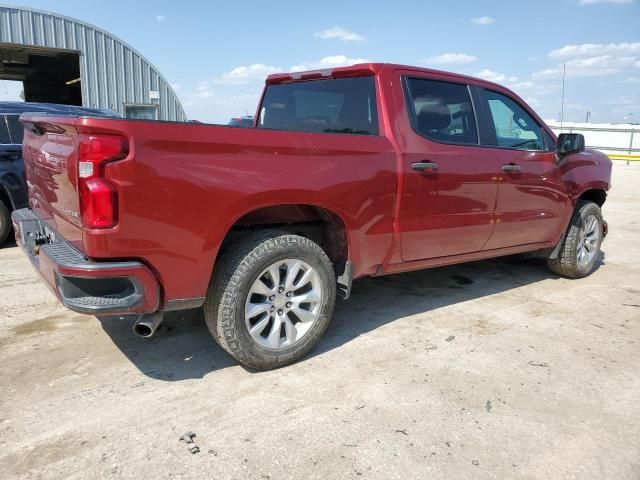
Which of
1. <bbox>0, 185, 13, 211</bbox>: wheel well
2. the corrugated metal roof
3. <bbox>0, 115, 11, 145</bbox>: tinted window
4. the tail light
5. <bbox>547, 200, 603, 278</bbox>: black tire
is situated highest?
the corrugated metal roof

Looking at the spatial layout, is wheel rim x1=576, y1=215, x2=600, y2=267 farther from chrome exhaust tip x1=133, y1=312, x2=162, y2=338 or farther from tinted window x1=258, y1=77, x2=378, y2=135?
chrome exhaust tip x1=133, y1=312, x2=162, y2=338

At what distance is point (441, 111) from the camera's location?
3934mm

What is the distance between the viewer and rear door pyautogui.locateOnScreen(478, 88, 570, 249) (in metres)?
4.29

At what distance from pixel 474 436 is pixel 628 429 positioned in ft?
2.73

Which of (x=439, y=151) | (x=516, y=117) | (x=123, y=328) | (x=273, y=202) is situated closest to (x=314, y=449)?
(x=273, y=202)

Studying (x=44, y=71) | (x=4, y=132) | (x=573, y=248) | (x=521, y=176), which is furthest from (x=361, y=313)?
(x=44, y=71)

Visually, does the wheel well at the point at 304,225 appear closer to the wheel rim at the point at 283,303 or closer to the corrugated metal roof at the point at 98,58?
the wheel rim at the point at 283,303

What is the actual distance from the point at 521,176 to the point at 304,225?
2124 millimetres

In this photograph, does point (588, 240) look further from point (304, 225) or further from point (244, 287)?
point (244, 287)

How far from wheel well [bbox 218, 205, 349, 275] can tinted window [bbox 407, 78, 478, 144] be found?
3.14ft

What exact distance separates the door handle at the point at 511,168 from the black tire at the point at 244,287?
1960 millimetres

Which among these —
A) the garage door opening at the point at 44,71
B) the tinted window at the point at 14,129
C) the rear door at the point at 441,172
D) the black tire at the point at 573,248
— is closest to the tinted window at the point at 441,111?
the rear door at the point at 441,172

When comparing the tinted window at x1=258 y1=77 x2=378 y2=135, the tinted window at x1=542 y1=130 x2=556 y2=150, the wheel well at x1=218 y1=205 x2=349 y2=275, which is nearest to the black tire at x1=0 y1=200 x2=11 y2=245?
the tinted window at x1=258 y1=77 x2=378 y2=135

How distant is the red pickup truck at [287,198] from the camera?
2.50m
